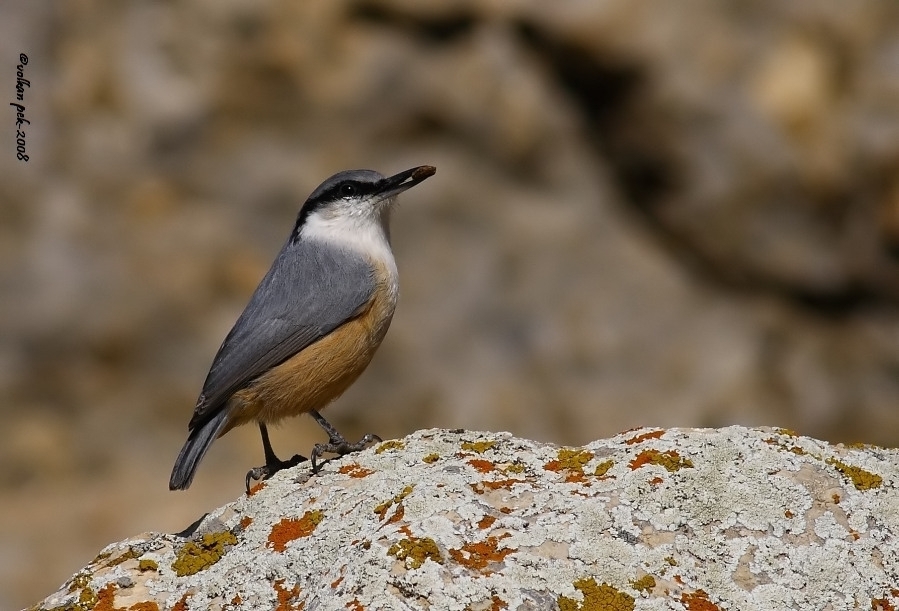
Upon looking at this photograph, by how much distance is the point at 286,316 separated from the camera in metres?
5.28

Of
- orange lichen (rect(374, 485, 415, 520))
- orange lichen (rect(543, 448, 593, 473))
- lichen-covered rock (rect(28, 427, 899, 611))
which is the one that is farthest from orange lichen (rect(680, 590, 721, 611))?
orange lichen (rect(374, 485, 415, 520))

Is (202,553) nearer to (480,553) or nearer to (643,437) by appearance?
(480,553)

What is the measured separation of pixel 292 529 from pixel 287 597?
0.35 metres

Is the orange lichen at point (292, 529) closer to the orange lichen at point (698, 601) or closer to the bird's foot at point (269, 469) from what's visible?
the bird's foot at point (269, 469)

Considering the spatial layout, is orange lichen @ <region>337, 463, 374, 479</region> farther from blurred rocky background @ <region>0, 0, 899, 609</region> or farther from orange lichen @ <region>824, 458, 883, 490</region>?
blurred rocky background @ <region>0, 0, 899, 609</region>

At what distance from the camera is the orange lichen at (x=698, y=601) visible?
3.14m

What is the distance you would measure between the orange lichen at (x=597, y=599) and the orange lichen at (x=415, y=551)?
39 centimetres

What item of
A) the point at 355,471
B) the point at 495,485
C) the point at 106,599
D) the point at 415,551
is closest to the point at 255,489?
the point at 355,471

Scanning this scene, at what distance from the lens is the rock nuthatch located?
16.4ft

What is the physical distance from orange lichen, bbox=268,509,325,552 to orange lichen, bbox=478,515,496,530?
0.62m

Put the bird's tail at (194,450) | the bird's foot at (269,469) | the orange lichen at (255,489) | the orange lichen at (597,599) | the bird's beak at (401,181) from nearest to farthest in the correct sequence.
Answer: the orange lichen at (597,599), the orange lichen at (255,489), the bird's foot at (269,469), the bird's tail at (194,450), the bird's beak at (401,181)

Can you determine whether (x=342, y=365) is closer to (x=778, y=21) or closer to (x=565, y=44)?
(x=565, y=44)

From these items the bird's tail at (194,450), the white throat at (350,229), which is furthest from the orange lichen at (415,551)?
the white throat at (350,229)

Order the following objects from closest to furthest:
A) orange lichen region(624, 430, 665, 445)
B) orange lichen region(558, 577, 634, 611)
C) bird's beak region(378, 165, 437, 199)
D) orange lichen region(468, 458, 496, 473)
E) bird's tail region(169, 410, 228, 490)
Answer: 1. orange lichen region(558, 577, 634, 611)
2. orange lichen region(468, 458, 496, 473)
3. orange lichen region(624, 430, 665, 445)
4. bird's tail region(169, 410, 228, 490)
5. bird's beak region(378, 165, 437, 199)
